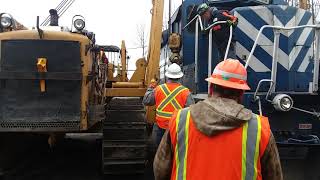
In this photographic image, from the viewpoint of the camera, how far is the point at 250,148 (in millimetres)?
2541

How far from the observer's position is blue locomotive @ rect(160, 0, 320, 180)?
18.6 feet

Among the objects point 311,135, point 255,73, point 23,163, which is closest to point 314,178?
point 311,135

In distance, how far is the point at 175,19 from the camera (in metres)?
8.29

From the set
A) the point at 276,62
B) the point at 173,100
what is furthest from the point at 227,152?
the point at 173,100

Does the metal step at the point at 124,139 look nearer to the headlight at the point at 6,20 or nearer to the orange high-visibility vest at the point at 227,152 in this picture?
the headlight at the point at 6,20

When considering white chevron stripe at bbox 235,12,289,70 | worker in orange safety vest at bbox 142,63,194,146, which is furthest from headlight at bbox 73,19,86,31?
white chevron stripe at bbox 235,12,289,70

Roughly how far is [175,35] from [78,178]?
2984mm

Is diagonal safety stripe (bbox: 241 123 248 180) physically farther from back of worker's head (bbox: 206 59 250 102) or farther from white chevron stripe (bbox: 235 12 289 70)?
white chevron stripe (bbox: 235 12 289 70)

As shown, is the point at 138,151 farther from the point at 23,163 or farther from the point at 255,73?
the point at 23,163

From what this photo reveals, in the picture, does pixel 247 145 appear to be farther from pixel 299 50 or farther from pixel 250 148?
pixel 299 50

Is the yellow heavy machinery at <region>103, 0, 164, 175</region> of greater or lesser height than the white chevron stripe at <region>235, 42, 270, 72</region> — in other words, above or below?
below

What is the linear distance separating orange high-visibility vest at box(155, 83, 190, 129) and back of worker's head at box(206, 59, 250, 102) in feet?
12.1

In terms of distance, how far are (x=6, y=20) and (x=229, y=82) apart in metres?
5.25

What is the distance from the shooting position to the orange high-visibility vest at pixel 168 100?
643 cm
